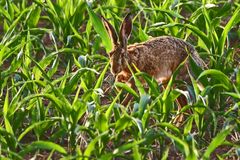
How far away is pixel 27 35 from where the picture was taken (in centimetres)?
665

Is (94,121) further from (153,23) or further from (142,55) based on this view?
(153,23)

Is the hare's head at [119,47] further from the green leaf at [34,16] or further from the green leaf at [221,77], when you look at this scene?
the green leaf at [34,16]

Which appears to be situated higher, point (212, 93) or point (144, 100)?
point (144, 100)

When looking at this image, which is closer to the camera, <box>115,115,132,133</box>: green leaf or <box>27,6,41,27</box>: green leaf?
<box>115,115,132,133</box>: green leaf

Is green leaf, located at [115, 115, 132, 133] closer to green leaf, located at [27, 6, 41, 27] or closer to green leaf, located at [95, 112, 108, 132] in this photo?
green leaf, located at [95, 112, 108, 132]

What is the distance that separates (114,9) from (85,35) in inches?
13.2

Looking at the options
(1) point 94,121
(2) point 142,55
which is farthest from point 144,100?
(2) point 142,55

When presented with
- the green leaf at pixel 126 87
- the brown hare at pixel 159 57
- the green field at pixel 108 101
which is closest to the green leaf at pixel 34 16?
the green field at pixel 108 101

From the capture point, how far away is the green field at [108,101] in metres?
5.36

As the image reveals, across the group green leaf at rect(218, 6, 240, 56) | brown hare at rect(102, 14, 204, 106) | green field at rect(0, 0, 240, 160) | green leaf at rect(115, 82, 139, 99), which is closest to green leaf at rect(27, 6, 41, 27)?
green field at rect(0, 0, 240, 160)

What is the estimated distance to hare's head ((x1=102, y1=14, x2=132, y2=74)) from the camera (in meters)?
6.02

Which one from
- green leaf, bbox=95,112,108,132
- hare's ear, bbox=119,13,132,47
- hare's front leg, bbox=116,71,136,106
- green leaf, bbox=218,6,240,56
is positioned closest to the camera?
green leaf, bbox=95,112,108,132

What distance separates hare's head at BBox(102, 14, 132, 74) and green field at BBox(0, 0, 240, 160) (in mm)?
73

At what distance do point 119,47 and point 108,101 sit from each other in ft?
3.29
